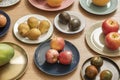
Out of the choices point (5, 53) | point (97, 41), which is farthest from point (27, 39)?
point (97, 41)

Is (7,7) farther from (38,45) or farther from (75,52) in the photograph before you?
(75,52)

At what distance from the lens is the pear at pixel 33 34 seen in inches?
39.6

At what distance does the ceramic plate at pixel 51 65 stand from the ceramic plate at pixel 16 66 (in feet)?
0.14

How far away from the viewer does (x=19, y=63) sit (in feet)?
3.15

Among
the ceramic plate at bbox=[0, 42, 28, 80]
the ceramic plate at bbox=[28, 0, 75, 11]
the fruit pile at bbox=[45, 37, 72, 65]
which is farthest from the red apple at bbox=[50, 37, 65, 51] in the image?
the ceramic plate at bbox=[28, 0, 75, 11]

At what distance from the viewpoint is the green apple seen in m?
0.90

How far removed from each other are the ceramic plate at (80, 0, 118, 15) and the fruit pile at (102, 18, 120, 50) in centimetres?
12

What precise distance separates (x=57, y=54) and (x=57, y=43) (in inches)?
1.8

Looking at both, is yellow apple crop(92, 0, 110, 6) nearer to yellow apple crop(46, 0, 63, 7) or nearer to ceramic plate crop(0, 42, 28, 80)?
yellow apple crop(46, 0, 63, 7)

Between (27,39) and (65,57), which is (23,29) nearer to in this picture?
(27,39)

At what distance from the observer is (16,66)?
95cm

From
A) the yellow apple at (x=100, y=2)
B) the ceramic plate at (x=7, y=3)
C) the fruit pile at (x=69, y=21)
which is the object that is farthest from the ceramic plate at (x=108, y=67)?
the ceramic plate at (x=7, y=3)

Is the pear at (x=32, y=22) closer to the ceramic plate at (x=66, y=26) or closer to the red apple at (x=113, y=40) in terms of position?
the ceramic plate at (x=66, y=26)

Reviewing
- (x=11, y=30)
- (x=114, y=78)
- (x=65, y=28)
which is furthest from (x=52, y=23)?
(x=114, y=78)
